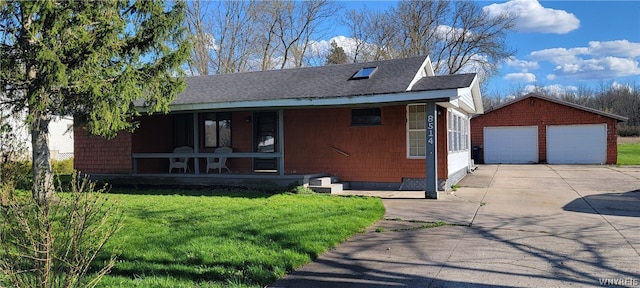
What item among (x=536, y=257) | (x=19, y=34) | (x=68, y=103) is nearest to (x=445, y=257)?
(x=536, y=257)

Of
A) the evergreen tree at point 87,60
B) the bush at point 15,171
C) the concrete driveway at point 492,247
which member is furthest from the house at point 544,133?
the bush at point 15,171

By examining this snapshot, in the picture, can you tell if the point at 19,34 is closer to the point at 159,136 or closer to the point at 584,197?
the point at 159,136

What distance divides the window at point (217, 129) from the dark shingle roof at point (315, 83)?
2.77ft

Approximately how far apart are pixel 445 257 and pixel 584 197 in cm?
674

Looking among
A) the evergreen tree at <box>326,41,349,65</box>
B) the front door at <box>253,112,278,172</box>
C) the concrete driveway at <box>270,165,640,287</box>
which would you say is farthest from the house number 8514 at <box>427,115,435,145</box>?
the evergreen tree at <box>326,41,349,65</box>

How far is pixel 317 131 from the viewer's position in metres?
13.2

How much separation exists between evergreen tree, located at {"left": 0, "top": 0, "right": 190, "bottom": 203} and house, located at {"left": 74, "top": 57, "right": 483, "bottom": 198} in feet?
8.35

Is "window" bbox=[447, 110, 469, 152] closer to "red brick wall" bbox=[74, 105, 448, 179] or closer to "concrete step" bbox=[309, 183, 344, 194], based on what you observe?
"red brick wall" bbox=[74, 105, 448, 179]

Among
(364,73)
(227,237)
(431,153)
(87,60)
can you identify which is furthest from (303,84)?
(227,237)

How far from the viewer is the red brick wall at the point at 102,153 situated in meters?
14.1

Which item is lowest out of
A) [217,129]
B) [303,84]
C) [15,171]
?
[15,171]

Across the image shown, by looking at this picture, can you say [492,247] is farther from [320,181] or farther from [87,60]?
[87,60]

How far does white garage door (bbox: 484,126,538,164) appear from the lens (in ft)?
80.4

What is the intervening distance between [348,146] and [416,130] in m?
1.98
